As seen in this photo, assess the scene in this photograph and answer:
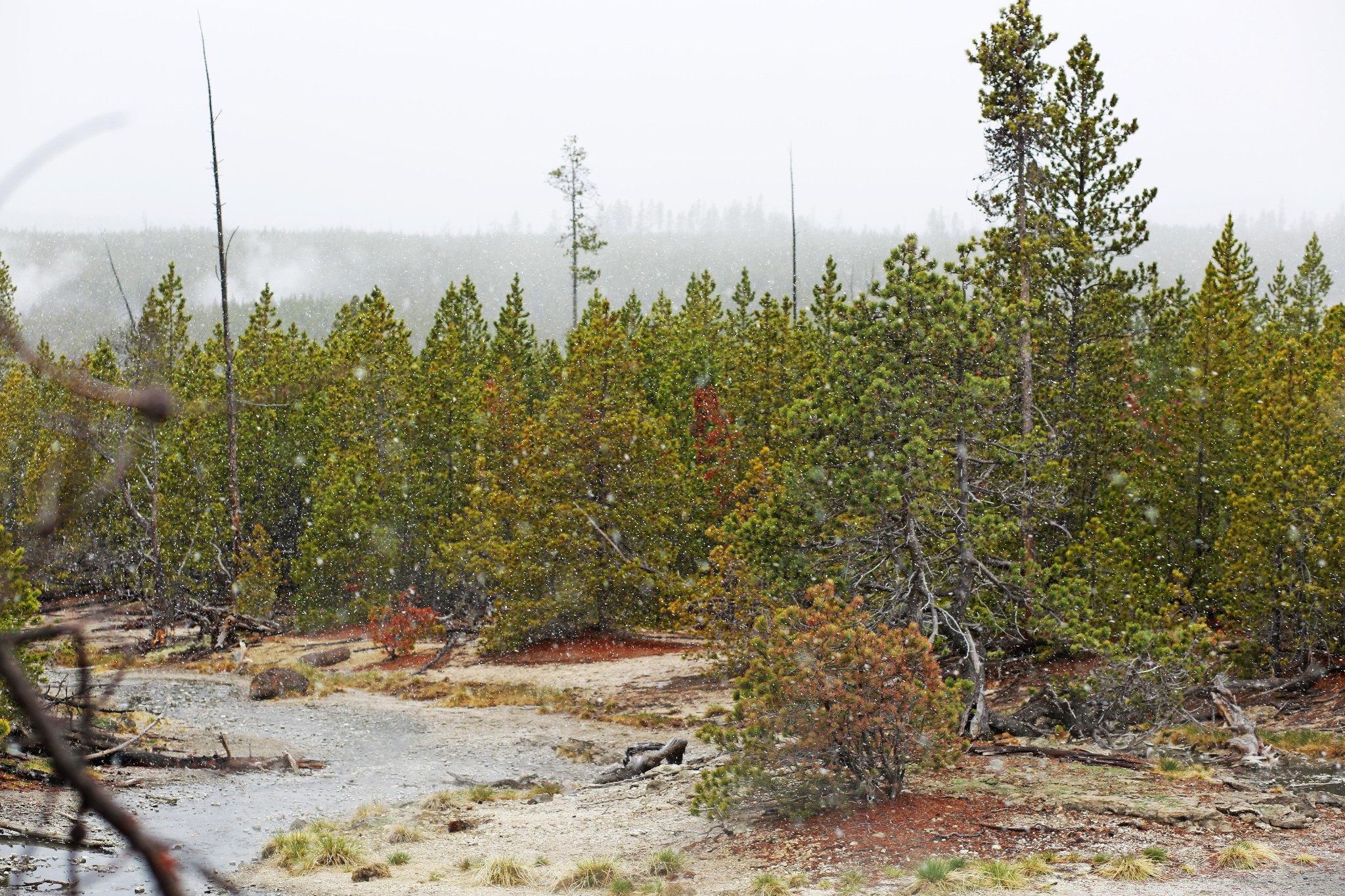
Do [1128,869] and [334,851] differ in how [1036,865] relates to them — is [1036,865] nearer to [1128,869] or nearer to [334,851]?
[1128,869]

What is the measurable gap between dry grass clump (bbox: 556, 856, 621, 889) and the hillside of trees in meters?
3.38

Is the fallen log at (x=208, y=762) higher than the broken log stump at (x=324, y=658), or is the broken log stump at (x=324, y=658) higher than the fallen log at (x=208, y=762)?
the fallen log at (x=208, y=762)

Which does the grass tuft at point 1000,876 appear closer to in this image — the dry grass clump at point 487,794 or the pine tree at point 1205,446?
the dry grass clump at point 487,794

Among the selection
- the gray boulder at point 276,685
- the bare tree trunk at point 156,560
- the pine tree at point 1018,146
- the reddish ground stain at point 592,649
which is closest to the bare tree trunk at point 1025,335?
the pine tree at point 1018,146

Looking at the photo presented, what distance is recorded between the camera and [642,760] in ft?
48.2

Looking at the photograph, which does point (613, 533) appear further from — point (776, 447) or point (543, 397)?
point (543, 397)

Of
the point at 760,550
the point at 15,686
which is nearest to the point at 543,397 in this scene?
the point at 760,550

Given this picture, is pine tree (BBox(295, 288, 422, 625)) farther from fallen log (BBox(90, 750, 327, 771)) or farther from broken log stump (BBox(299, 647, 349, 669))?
fallen log (BBox(90, 750, 327, 771))

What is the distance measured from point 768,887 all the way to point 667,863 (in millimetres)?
1542

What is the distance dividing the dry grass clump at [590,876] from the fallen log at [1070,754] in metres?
5.84

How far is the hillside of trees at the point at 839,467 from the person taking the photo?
13625 mm

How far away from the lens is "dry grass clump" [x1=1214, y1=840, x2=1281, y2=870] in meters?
8.84

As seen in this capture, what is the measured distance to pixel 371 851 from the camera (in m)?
11.3

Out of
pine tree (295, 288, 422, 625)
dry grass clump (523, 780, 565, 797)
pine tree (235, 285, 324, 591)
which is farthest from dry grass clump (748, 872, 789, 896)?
pine tree (235, 285, 324, 591)
